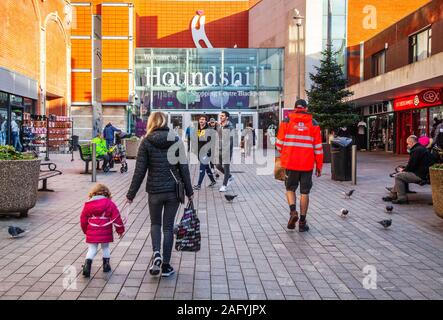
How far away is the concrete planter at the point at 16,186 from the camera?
853cm

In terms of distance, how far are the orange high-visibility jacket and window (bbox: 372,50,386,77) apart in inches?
1130

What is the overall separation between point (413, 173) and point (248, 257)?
5821 millimetres

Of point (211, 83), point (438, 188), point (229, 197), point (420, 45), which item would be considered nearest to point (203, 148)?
point (229, 197)

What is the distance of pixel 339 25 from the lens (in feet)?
134

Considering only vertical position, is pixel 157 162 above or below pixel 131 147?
above

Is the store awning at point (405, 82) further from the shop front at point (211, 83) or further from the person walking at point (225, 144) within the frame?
the shop front at point (211, 83)

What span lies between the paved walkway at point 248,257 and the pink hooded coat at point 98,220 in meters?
0.41

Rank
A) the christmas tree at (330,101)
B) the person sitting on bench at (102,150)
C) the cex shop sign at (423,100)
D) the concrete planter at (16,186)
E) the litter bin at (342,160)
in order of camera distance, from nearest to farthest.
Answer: the concrete planter at (16,186) < the litter bin at (342,160) < the person sitting on bench at (102,150) < the christmas tree at (330,101) < the cex shop sign at (423,100)

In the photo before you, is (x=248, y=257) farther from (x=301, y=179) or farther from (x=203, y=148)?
(x=203, y=148)

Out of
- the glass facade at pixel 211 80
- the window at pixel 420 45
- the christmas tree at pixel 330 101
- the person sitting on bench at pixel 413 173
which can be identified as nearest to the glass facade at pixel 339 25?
the glass facade at pixel 211 80

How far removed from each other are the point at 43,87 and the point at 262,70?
20449 mm

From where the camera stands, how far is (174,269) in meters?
5.78

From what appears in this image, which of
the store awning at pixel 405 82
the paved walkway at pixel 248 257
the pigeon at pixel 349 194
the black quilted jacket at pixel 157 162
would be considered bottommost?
the paved walkway at pixel 248 257

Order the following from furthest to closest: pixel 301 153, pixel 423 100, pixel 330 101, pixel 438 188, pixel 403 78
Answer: pixel 423 100 → pixel 403 78 → pixel 330 101 → pixel 438 188 → pixel 301 153
